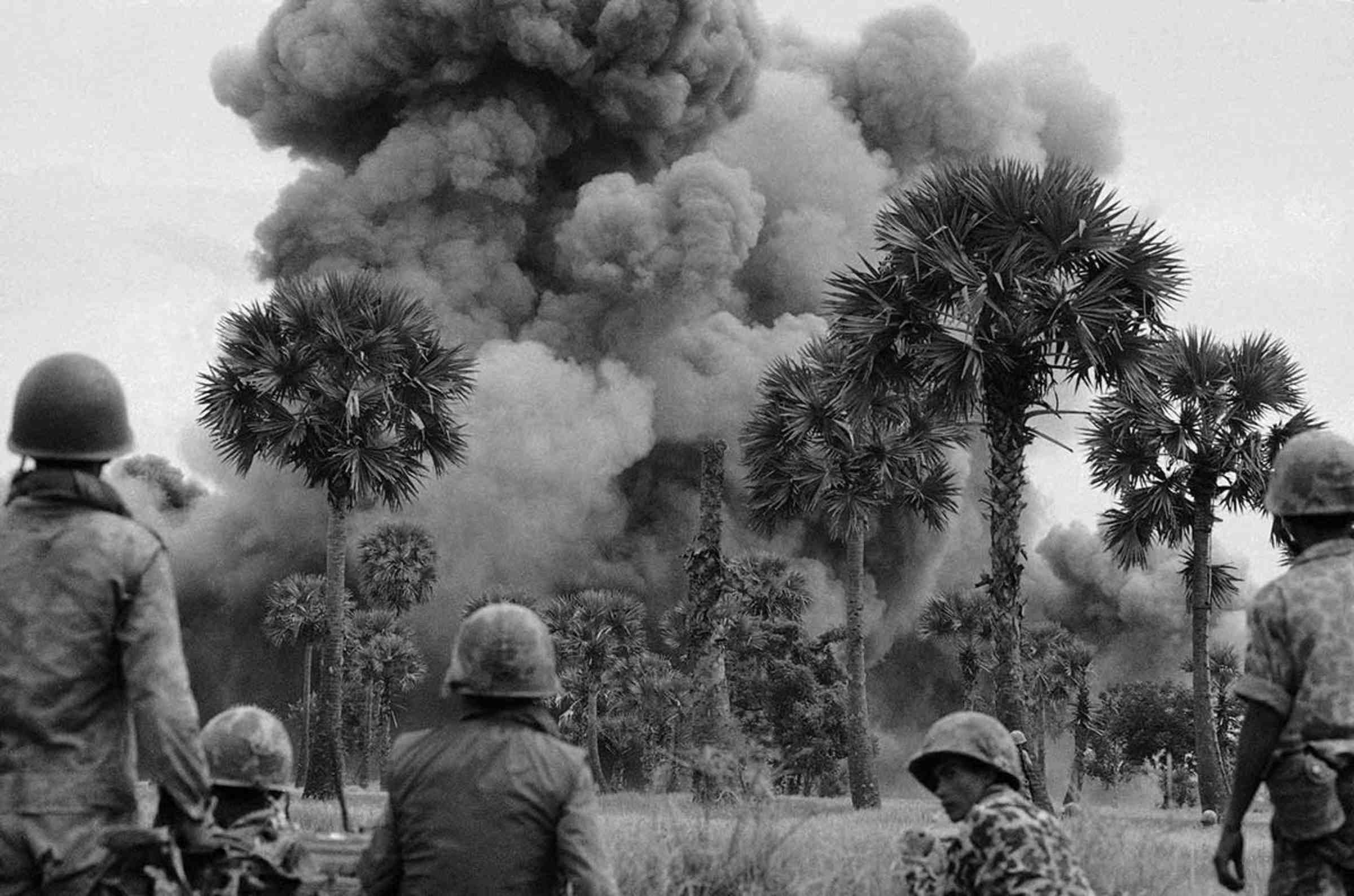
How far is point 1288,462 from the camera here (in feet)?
12.3

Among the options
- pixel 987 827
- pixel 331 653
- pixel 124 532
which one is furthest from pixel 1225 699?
pixel 124 532

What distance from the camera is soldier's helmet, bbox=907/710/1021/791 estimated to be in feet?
12.3

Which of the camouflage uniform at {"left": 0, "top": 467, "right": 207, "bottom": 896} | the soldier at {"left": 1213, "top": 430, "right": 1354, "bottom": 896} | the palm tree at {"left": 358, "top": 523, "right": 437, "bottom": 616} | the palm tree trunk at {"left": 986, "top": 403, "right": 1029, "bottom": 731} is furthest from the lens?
the palm tree at {"left": 358, "top": 523, "right": 437, "bottom": 616}

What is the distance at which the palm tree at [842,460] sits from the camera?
23906 millimetres

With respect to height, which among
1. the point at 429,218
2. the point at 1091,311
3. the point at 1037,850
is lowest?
the point at 1037,850

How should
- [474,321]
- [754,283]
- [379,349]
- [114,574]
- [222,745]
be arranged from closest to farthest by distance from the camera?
[114,574] → [222,745] → [379,349] → [474,321] → [754,283]

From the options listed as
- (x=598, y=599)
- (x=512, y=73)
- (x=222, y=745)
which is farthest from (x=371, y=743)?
(x=222, y=745)

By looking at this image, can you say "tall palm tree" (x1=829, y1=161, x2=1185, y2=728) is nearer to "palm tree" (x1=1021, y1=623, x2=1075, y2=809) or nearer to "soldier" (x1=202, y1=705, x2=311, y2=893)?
"soldier" (x1=202, y1=705, x2=311, y2=893)

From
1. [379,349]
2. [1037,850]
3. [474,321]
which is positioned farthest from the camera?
[474,321]

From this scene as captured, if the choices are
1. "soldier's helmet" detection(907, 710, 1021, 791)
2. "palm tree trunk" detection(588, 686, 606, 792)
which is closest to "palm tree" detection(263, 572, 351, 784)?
"palm tree trunk" detection(588, 686, 606, 792)

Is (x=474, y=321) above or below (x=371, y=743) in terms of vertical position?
above

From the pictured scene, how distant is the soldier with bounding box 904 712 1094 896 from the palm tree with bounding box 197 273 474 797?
63.5ft

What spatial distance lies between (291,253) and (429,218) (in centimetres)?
514

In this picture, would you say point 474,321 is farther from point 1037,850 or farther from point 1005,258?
point 1037,850
